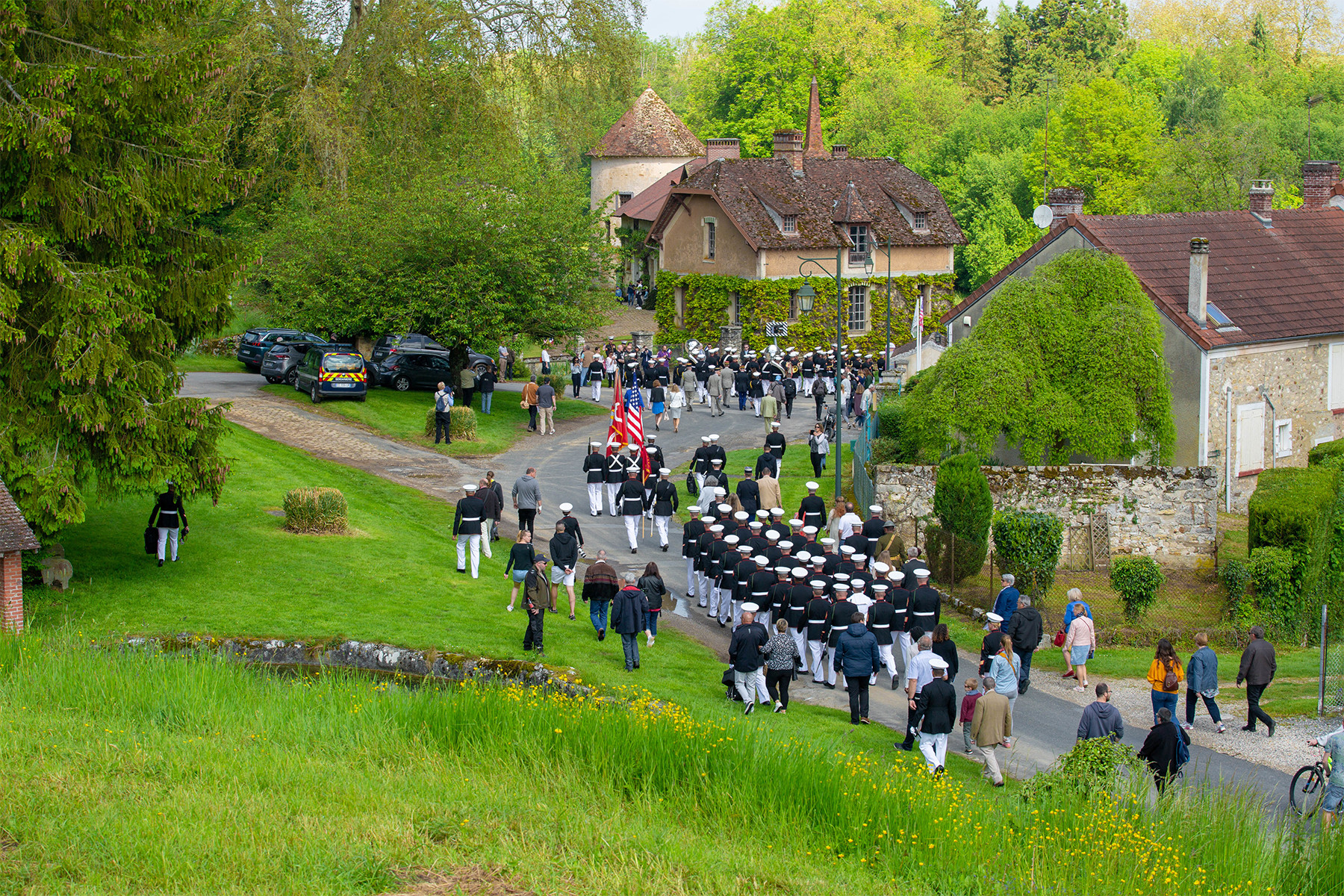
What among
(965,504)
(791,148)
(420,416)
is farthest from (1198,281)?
(791,148)

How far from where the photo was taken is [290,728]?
1356 cm

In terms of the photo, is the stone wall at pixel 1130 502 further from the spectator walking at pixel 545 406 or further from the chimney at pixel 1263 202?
the chimney at pixel 1263 202

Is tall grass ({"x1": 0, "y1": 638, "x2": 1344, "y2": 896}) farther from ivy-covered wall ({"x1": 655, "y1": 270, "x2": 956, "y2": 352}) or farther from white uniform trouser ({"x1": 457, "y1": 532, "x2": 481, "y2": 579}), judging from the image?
ivy-covered wall ({"x1": 655, "y1": 270, "x2": 956, "y2": 352})

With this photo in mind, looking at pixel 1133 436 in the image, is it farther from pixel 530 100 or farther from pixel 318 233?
pixel 530 100

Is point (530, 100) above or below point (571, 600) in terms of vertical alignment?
above

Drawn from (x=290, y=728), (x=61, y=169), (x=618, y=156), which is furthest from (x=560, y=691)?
(x=618, y=156)

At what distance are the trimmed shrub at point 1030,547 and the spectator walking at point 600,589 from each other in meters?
7.56

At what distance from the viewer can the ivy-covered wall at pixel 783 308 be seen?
171ft

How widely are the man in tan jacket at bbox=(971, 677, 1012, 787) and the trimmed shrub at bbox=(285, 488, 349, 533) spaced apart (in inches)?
541

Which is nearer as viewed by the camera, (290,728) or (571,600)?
(290,728)

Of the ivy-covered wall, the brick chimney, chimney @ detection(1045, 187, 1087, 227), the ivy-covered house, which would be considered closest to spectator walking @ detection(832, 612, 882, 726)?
chimney @ detection(1045, 187, 1087, 227)

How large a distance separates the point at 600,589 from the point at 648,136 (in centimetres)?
5717

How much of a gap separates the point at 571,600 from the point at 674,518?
8016 mm

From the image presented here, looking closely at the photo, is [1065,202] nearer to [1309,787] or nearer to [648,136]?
[1309,787]
